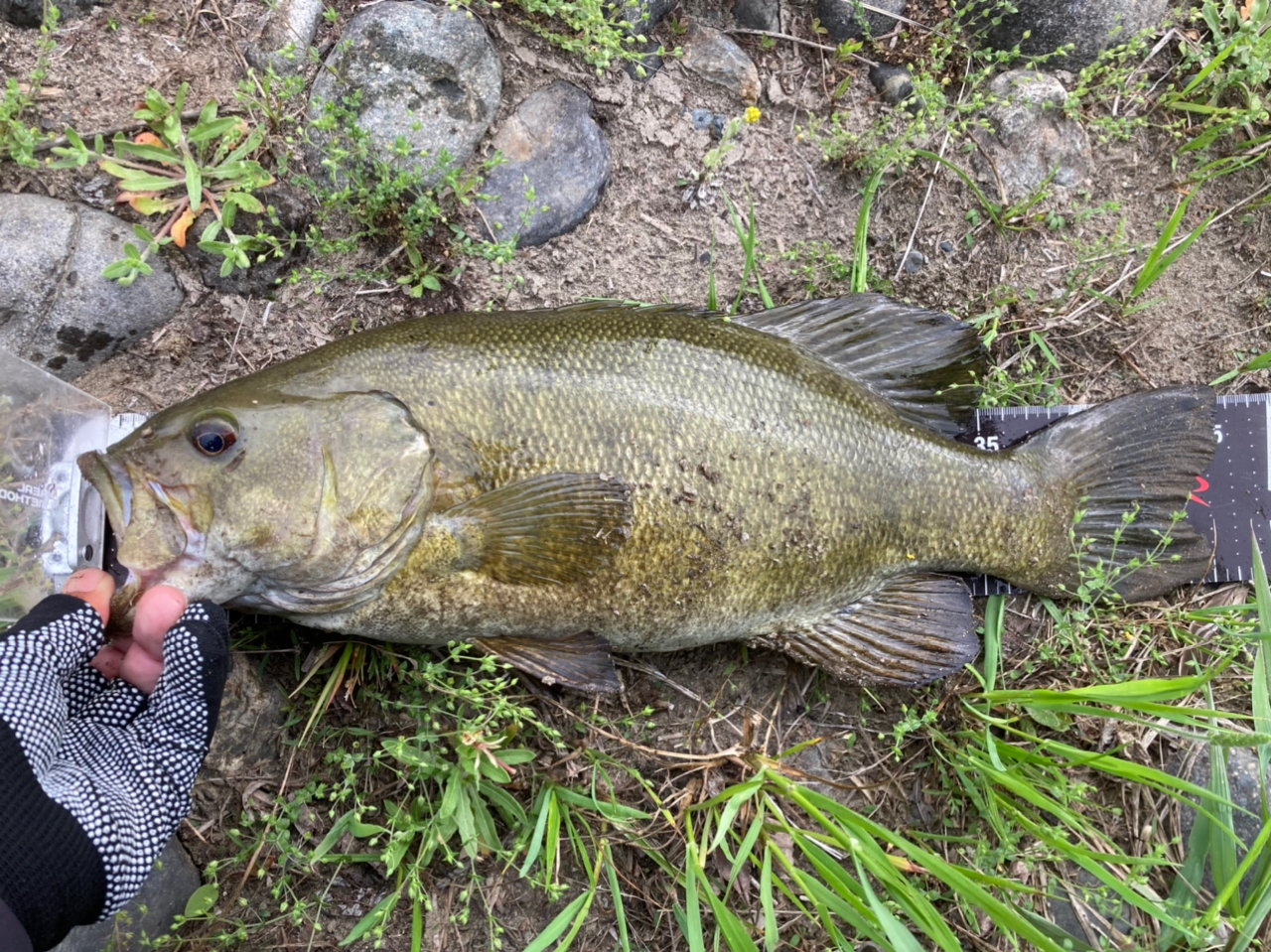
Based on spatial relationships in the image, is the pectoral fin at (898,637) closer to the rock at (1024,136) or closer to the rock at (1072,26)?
the rock at (1024,136)

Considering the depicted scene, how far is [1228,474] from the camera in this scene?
2.99 meters

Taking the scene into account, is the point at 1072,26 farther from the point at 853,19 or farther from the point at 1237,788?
the point at 1237,788

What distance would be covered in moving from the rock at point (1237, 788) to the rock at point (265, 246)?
366cm

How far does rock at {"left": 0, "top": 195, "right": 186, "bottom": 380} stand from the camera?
2.61m

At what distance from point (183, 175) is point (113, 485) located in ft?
3.96

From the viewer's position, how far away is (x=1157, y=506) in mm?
2803

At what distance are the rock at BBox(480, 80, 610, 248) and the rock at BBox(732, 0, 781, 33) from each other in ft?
2.45

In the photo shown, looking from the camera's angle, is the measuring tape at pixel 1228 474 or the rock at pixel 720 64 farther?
the rock at pixel 720 64

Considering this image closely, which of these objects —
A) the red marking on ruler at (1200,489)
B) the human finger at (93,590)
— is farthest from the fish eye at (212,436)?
the red marking on ruler at (1200,489)

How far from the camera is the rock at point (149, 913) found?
2.47m

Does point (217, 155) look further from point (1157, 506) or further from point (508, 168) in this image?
point (1157, 506)

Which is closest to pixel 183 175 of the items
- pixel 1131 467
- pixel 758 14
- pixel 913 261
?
pixel 758 14

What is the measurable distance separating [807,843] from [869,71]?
283 cm

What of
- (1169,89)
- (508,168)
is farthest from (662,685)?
(1169,89)
